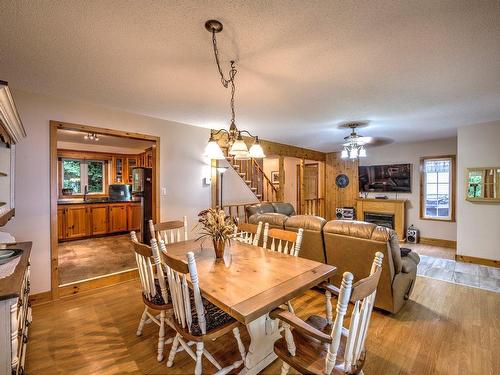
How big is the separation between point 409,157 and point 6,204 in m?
7.70

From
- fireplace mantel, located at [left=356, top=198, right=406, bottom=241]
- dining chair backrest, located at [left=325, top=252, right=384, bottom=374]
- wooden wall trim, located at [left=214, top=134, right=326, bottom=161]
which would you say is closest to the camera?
dining chair backrest, located at [left=325, top=252, right=384, bottom=374]

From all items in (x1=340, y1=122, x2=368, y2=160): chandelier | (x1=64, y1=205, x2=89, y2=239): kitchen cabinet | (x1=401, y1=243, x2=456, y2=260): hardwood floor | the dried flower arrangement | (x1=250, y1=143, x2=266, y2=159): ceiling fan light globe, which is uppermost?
(x1=340, y1=122, x2=368, y2=160): chandelier

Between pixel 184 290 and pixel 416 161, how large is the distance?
22.4ft

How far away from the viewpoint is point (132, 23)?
166 cm

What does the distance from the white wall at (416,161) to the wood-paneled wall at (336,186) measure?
26.5 inches

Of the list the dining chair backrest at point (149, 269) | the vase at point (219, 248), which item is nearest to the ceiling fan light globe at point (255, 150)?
the vase at point (219, 248)

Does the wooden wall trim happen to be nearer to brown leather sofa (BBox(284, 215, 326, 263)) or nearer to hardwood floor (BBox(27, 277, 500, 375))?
brown leather sofa (BBox(284, 215, 326, 263))

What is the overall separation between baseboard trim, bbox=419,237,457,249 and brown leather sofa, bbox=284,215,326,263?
4.76 meters

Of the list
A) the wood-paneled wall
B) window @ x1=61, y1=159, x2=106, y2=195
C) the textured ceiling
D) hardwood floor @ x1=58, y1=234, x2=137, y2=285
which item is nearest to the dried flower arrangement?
the textured ceiling

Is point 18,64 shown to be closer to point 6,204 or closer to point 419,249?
point 6,204

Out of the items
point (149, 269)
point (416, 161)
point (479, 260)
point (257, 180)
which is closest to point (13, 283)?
point (149, 269)

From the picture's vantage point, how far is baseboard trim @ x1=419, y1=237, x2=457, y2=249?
18.8 feet

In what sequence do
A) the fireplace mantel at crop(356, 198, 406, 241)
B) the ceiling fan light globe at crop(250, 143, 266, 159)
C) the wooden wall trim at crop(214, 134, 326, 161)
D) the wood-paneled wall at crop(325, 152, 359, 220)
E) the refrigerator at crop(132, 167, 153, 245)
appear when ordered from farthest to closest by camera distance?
the wood-paneled wall at crop(325, 152, 359, 220), the fireplace mantel at crop(356, 198, 406, 241), the wooden wall trim at crop(214, 134, 326, 161), the refrigerator at crop(132, 167, 153, 245), the ceiling fan light globe at crop(250, 143, 266, 159)

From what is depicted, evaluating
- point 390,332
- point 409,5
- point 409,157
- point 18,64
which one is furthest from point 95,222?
point 409,157
